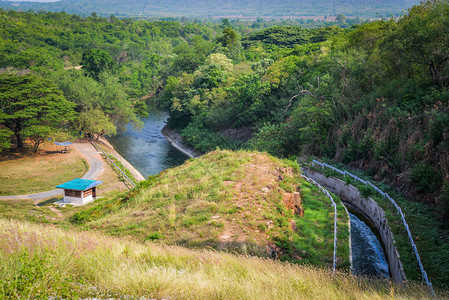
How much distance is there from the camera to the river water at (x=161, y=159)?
45.4 ft

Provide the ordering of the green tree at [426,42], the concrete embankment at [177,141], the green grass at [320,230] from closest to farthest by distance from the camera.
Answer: the green grass at [320,230], the green tree at [426,42], the concrete embankment at [177,141]

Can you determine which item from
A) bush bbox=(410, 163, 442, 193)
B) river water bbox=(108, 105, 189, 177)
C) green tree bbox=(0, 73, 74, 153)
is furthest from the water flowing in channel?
green tree bbox=(0, 73, 74, 153)

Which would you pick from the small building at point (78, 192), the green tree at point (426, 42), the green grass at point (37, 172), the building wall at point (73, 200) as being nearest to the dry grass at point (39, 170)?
the green grass at point (37, 172)

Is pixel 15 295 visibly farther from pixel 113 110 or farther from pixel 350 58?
pixel 113 110

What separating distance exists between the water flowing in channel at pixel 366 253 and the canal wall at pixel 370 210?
0.28 meters

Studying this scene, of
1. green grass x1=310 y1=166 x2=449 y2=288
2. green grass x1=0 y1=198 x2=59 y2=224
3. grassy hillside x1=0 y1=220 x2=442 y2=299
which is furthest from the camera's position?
green grass x1=0 y1=198 x2=59 y2=224

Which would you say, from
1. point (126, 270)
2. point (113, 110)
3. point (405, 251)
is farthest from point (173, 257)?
point (113, 110)

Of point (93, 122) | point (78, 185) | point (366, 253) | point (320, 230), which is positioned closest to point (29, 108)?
point (93, 122)

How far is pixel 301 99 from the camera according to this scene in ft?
107

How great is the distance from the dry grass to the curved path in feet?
2.23

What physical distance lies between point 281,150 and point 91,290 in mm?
24651

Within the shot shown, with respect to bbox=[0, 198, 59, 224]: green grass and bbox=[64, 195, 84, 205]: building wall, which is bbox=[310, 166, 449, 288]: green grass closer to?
bbox=[0, 198, 59, 224]: green grass

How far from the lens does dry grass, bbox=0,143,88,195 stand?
28.9 m

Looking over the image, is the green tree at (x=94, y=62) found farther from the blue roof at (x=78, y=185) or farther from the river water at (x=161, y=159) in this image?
the blue roof at (x=78, y=185)
